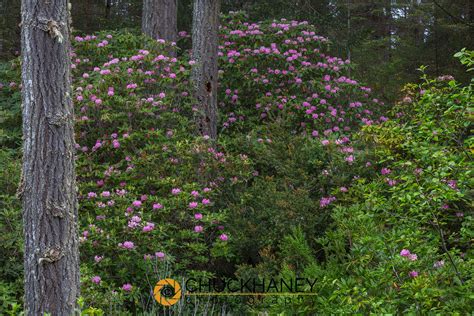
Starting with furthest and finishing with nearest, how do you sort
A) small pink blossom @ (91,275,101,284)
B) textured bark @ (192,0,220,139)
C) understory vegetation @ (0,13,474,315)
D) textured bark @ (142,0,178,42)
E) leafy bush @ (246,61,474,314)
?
textured bark @ (142,0,178,42), textured bark @ (192,0,220,139), small pink blossom @ (91,275,101,284), understory vegetation @ (0,13,474,315), leafy bush @ (246,61,474,314)

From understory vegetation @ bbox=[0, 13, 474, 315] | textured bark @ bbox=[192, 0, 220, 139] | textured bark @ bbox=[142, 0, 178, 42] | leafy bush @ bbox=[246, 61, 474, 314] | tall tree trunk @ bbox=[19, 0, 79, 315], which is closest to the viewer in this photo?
leafy bush @ bbox=[246, 61, 474, 314]

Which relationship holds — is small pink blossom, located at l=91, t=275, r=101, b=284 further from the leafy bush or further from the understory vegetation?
the leafy bush

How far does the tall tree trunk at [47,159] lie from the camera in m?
3.14

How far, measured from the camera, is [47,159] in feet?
10.3

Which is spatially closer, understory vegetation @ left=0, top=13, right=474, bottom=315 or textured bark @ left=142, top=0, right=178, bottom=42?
understory vegetation @ left=0, top=13, right=474, bottom=315

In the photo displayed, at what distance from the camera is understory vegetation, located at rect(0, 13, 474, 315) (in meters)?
3.39

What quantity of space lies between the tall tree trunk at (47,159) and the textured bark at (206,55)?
403 centimetres

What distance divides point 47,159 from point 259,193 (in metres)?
2.89

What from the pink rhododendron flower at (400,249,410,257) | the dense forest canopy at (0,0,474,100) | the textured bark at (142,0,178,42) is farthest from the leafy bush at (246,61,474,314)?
the dense forest canopy at (0,0,474,100)

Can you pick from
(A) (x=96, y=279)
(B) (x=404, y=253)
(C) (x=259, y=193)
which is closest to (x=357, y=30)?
(C) (x=259, y=193)

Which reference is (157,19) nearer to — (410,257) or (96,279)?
(96,279)

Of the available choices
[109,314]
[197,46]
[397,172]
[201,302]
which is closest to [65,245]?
[109,314]

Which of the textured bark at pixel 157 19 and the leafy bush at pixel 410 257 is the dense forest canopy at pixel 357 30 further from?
the leafy bush at pixel 410 257

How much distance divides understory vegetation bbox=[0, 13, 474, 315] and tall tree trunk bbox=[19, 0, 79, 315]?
0.26 metres
